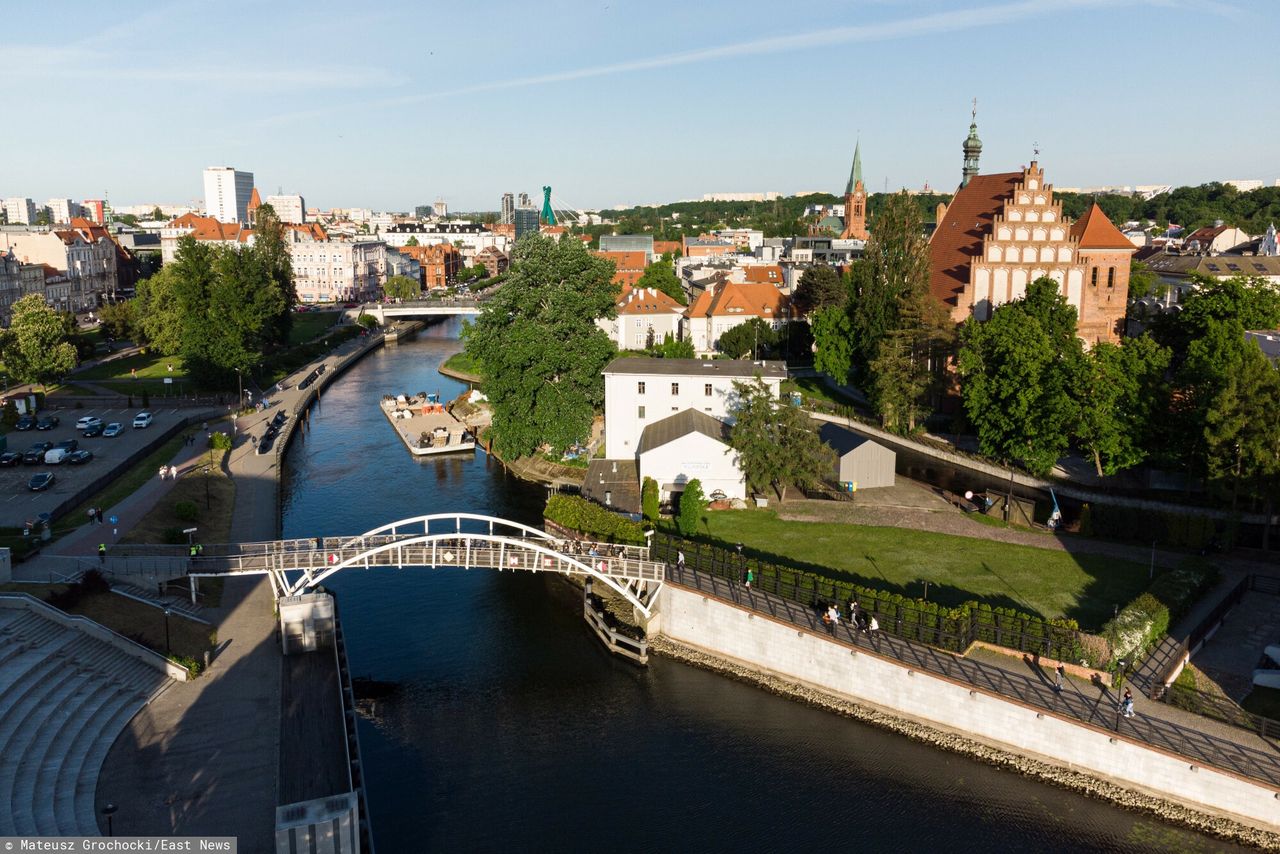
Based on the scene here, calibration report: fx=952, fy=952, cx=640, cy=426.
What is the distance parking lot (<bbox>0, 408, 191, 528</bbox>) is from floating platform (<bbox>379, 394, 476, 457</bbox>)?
15.4m

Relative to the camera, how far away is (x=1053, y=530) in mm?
43875

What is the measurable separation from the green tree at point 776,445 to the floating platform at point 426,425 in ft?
86.3

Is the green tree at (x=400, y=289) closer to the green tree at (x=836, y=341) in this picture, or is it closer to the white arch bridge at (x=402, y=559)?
the green tree at (x=836, y=341)

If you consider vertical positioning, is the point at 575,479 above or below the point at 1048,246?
below

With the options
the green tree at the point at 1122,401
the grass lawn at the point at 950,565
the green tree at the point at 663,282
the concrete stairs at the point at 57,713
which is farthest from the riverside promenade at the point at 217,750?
the green tree at the point at 663,282

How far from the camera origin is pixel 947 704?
1174 inches

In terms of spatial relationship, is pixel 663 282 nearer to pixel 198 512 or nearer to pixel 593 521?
pixel 198 512

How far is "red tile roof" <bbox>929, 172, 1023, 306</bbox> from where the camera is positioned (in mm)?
71438

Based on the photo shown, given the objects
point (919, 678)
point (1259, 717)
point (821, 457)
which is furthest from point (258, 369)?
point (1259, 717)

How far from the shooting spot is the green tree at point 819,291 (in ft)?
294

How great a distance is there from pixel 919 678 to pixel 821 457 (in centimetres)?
1746

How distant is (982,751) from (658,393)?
1158 inches

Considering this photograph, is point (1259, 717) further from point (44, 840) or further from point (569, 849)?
point (44, 840)

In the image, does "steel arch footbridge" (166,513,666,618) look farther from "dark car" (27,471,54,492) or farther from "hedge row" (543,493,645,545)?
"dark car" (27,471,54,492)
